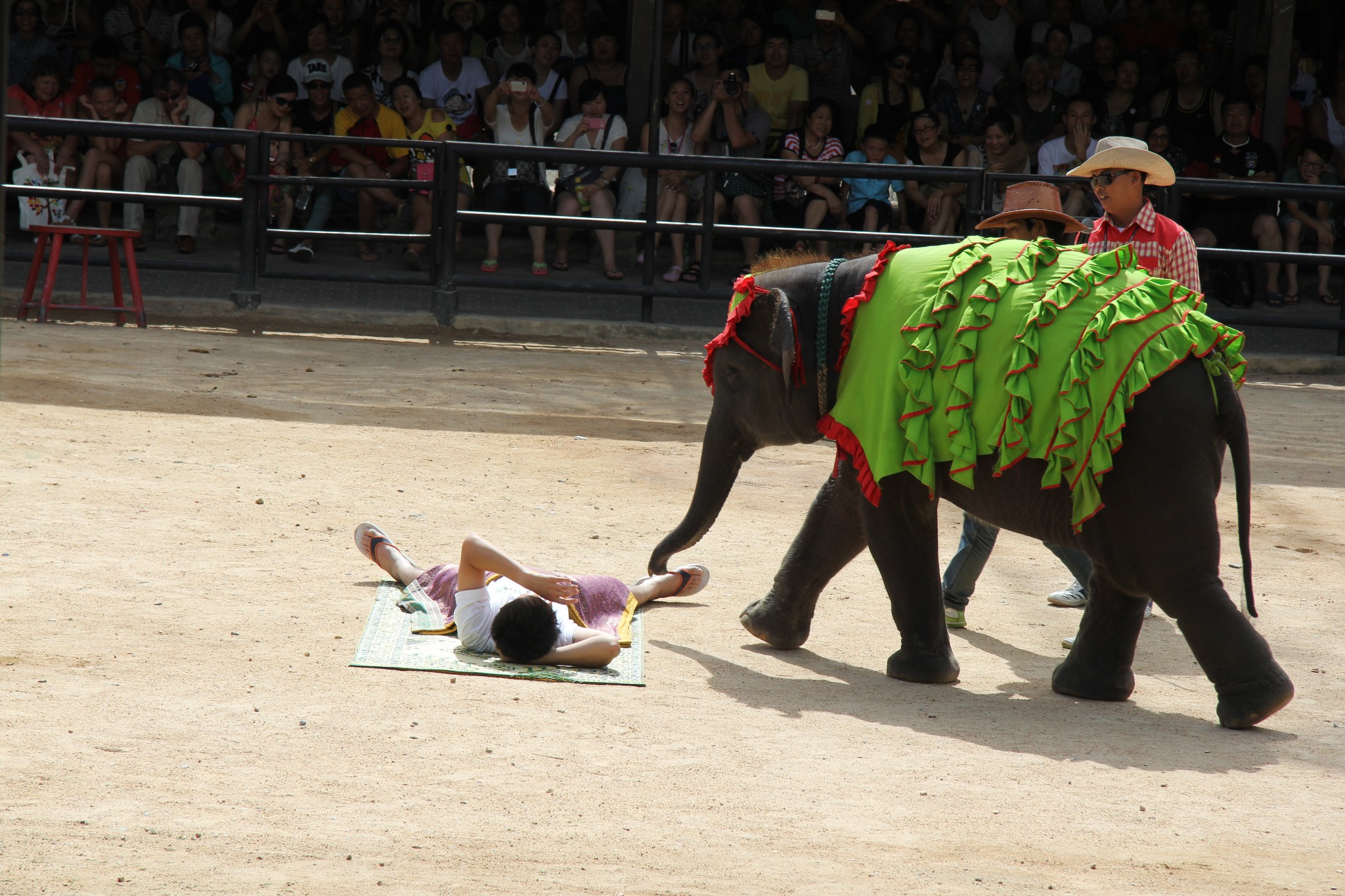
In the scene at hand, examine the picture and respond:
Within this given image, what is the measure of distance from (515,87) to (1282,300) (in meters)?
6.71

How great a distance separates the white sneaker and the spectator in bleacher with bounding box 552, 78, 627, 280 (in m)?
6.54

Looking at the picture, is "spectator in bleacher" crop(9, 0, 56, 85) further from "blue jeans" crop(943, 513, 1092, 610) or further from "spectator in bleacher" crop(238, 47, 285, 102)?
"blue jeans" crop(943, 513, 1092, 610)

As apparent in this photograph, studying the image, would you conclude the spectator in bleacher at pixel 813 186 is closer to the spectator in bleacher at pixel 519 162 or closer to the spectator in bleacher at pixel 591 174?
the spectator in bleacher at pixel 591 174

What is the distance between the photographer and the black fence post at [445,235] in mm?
11039

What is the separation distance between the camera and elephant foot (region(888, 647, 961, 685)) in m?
4.50

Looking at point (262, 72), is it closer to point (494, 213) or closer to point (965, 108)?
point (494, 213)

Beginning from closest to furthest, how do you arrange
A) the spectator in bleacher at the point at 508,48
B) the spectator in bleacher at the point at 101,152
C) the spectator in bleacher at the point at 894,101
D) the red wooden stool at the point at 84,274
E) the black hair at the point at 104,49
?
the red wooden stool at the point at 84,274
the spectator in bleacher at the point at 101,152
the spectator in bleacher at the point at 894,101
the black hair at the point at 104,49
the spectator in bleacher at the point at 508,48

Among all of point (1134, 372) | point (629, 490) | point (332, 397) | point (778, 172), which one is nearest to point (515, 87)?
point (778, 172)

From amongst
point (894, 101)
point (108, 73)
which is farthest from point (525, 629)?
point (108, 73)

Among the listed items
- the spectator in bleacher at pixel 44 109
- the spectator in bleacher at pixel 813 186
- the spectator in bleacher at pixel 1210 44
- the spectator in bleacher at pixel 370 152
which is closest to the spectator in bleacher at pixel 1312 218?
the spectator in bleacher at pixel 1210 44

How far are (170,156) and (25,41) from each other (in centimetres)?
189

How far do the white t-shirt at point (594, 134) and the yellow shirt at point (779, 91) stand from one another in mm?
1200

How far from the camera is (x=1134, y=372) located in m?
3.97

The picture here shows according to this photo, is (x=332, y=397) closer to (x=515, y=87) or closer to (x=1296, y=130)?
(x=515, y=87)
